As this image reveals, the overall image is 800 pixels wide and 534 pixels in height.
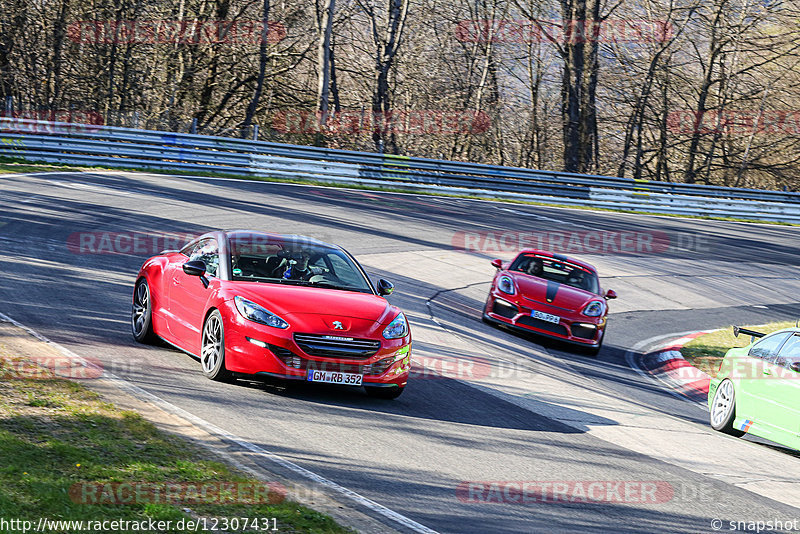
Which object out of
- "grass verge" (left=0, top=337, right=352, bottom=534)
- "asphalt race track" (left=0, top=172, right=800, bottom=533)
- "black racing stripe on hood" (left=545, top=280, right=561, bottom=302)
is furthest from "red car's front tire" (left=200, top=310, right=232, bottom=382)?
"black racing stripe on hood" (left=545, top=280, right=561, bottom=302)

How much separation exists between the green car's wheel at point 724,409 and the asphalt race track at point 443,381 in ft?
1.01

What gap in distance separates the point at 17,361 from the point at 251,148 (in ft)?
66.4

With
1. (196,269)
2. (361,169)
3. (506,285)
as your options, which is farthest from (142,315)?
(361,169)

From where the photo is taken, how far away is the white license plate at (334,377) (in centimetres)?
805

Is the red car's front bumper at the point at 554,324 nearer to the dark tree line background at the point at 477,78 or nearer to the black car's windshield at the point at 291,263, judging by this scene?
the black car's windshield at the point at 291,263

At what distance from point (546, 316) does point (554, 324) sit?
18cm

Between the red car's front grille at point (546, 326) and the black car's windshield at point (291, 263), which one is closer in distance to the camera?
the black car's windshield at point (291, 263)

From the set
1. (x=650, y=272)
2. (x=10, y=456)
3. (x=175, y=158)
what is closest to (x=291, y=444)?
(x=10, y=456)

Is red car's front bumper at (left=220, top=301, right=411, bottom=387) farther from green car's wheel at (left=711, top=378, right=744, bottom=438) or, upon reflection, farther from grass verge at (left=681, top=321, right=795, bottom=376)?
grass verge at (left=681, top=321, right=795, bottom=376)

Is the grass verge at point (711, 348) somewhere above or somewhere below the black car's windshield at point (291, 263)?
below

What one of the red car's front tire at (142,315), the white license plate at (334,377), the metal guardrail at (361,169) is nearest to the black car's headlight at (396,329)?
the white license plate at (334,377)

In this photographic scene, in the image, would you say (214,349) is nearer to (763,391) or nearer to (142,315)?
(142,315)

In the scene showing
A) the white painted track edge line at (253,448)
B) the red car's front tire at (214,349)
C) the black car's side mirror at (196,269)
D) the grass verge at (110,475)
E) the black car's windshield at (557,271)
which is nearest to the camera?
the grass verge at (110,475)

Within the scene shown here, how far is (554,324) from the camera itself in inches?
551
